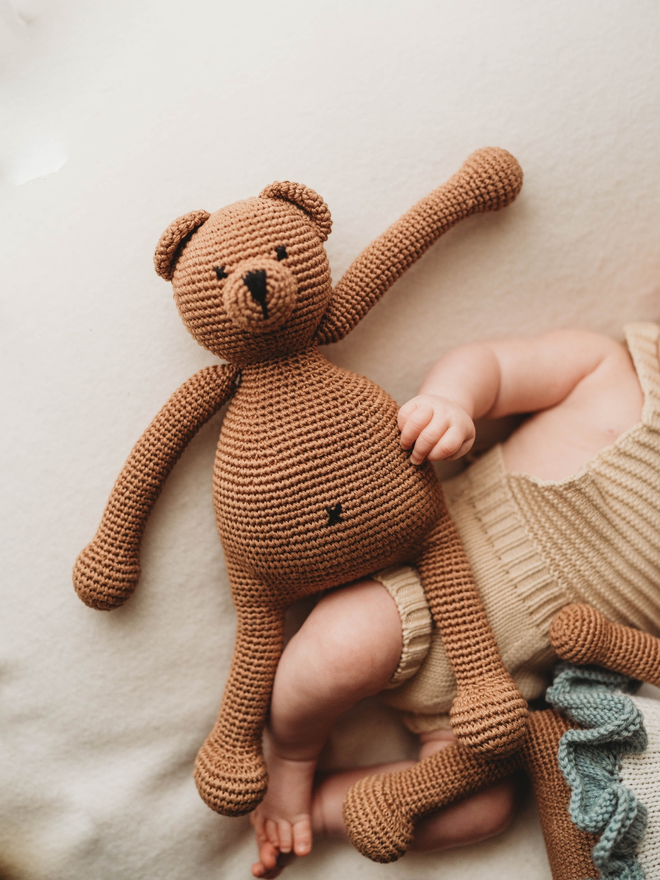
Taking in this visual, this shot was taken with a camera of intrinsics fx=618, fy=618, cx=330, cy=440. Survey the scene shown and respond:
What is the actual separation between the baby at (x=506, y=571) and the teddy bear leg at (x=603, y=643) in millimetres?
44

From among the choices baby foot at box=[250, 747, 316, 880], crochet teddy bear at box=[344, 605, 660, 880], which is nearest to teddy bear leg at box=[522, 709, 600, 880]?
crochet teddy bear at box=[344, 605, 660, 880]

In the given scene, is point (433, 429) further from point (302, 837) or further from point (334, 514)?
point (302, 837)

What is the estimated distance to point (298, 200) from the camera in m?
0.65

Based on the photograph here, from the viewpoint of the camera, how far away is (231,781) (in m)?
0.70

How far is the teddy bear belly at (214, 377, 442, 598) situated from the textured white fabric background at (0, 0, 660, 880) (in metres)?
0.16

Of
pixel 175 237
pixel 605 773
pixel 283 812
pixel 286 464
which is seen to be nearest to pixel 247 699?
pixel 283 812

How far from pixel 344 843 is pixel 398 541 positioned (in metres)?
0.48

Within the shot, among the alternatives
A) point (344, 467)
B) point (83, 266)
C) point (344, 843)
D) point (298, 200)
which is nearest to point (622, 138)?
point (298, 200)

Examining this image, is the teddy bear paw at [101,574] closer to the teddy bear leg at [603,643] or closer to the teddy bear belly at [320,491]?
the teddy bear belly at [320,491]

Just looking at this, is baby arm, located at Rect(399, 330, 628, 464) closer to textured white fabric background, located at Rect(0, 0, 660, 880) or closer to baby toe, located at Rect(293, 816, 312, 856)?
textured white fabric background, located at Rect(0, 0, 660, 880)

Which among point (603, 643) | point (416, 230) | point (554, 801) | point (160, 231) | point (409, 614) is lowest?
point (554, 801)

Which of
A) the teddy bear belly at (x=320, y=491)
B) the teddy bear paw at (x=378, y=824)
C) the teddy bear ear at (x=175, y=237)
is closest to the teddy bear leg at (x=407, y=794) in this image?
the teddy bear paw at (x=378, y=824)

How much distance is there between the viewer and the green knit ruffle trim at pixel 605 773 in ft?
2.07

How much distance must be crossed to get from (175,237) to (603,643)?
2.16ft
